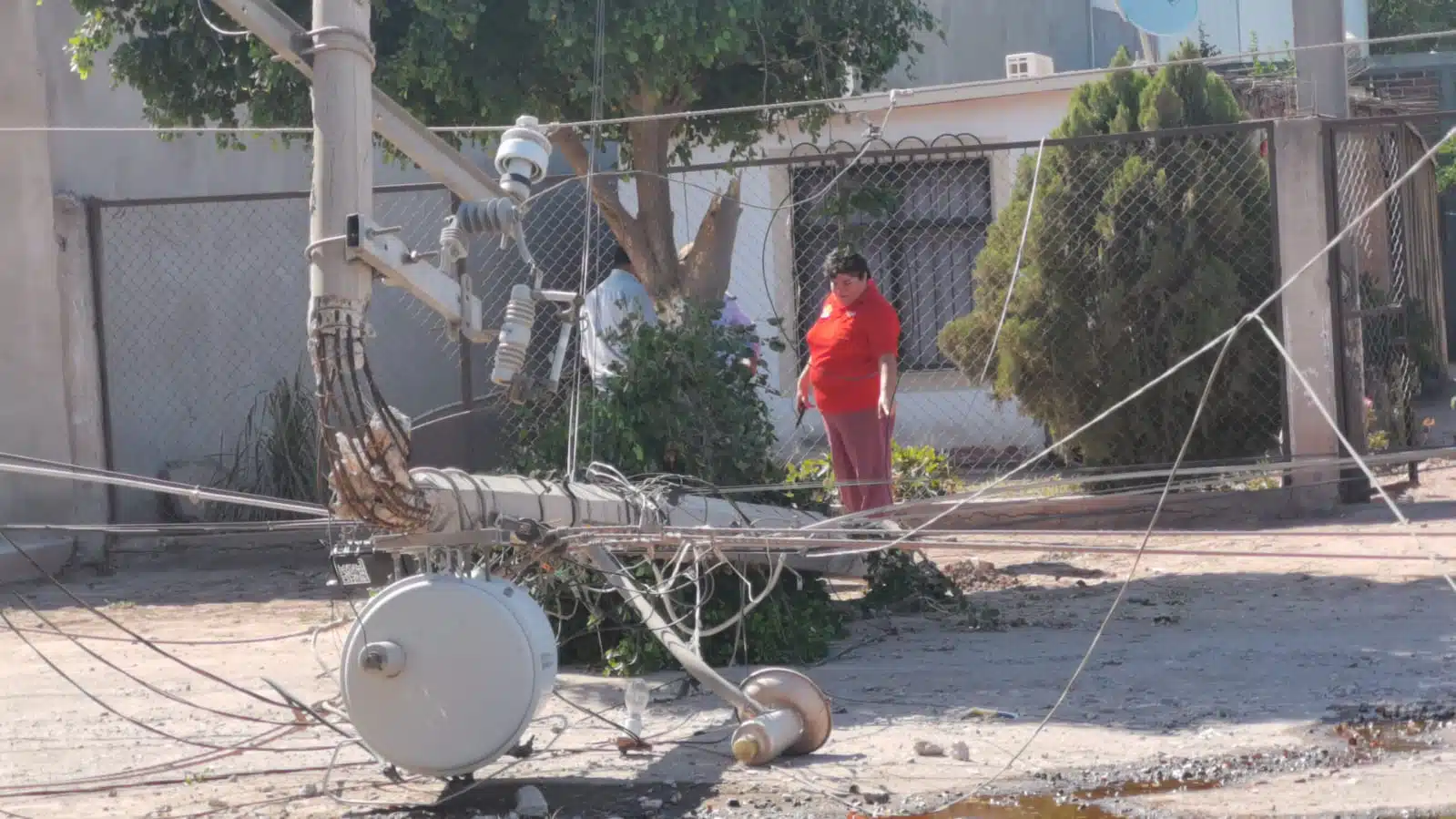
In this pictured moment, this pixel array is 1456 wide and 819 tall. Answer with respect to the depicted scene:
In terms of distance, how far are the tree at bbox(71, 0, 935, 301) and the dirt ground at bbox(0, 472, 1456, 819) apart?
284cm

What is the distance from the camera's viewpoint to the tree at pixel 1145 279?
10797mm

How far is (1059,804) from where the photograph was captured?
519 centimetres

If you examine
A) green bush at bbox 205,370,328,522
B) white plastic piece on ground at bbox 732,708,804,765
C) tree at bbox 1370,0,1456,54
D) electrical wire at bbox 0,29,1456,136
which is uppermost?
tree at bbox 1370,0,1456,54

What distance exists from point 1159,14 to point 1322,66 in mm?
2763

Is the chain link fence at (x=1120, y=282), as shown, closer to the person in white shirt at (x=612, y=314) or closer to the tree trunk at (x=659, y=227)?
the tree trunk at (x=659, y=227)

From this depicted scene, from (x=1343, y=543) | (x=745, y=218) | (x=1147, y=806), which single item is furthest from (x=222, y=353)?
(x=1147, y=806)

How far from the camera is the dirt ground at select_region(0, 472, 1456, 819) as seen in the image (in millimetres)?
5297

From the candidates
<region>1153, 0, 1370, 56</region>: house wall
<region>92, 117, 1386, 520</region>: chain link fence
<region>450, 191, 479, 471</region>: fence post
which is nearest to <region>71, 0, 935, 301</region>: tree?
<region>92, 117, 1386, 520</region>: chain link fence

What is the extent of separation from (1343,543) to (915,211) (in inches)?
241

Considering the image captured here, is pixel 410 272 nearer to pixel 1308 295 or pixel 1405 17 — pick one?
pixel 1308 295

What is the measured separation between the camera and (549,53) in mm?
8578

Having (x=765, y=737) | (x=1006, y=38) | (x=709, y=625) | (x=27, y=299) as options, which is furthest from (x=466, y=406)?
(x=1006, y=38)

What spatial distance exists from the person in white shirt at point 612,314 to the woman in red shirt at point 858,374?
0.95m

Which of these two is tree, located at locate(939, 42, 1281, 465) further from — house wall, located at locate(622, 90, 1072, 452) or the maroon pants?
the maroon pants
